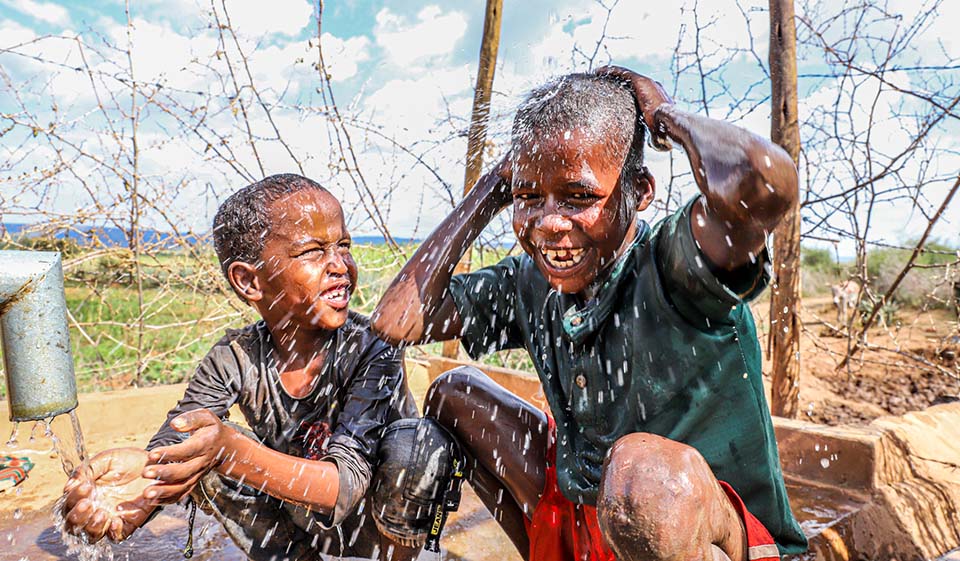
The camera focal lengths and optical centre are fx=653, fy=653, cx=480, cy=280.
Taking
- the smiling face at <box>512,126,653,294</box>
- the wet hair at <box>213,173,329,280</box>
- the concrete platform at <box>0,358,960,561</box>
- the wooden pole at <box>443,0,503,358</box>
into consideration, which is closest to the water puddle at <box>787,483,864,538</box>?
the concrete platform at <box>0,358,960,561</box>

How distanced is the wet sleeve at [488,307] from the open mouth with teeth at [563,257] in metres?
0.37

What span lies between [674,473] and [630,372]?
42cm

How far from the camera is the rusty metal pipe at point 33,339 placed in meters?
1.44

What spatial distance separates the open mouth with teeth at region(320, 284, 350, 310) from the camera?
6.75ft

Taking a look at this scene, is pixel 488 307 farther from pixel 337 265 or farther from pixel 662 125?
pixel 662 125

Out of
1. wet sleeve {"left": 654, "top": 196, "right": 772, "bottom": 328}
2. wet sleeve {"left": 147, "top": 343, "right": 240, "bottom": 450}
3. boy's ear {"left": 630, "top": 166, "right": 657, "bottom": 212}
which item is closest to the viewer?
wet sleeve {"left": 654, "top": 196, "right": 772, "bottom": 328}

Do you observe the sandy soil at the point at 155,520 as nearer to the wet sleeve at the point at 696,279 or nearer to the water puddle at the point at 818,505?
the water puddle at the point at 818,505

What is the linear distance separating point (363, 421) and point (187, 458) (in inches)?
21.5

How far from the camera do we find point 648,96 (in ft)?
5.48

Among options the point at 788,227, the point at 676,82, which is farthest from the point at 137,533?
the point at 676,82

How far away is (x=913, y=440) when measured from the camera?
2.87 metres

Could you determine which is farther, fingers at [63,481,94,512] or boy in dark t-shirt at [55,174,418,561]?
boy in dark t-shirt at [55,174,418,561]

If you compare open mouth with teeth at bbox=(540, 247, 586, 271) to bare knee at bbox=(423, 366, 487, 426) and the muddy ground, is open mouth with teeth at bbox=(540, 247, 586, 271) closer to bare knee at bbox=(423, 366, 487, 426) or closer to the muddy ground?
bare knee at bbox=(423, 366, 487, 426)

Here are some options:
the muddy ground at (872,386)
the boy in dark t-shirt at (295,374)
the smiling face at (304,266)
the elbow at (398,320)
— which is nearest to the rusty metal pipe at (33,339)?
the boy in dark t-shirt at (295,374)
